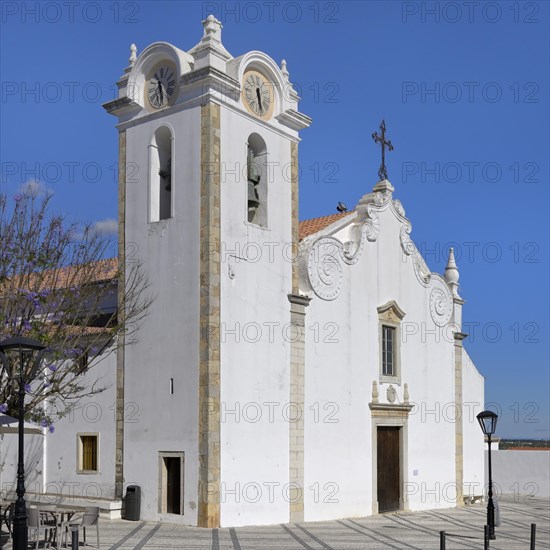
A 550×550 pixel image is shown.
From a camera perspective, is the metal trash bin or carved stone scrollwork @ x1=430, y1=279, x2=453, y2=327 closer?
the metal trash bin

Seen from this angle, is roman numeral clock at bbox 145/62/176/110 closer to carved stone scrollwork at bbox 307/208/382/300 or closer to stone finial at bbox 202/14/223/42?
stone finial at bbox 202/14/223/42

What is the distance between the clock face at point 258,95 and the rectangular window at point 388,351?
707 centimetres

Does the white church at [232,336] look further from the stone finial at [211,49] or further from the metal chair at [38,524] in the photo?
the metal chair at [38,524]

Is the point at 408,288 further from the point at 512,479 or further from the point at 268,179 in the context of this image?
the point at 512,479

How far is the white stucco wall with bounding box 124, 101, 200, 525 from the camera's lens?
65.0 feet

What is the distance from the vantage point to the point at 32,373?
1511 centimetres

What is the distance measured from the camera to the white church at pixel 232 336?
19844mm

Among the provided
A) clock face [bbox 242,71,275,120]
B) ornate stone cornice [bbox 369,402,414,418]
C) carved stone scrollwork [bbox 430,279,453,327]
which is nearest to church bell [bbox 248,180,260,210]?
clock face [bbox 242,71,275,120]

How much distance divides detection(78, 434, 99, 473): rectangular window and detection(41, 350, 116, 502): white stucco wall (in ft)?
0.38

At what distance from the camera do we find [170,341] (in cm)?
2034

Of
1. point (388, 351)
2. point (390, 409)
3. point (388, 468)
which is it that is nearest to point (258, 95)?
point (388, 351)

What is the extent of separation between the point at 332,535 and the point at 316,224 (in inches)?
405

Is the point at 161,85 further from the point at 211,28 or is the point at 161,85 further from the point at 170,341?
the point at 170,341

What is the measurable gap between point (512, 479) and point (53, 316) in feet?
68.3
